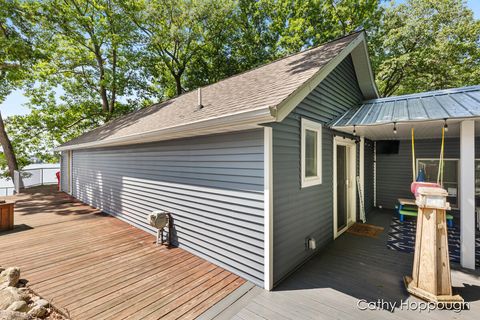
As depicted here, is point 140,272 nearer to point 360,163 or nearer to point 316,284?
point 316,284

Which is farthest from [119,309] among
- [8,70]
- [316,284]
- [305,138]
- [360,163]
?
[8,70]

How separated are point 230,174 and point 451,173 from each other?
7.66 m

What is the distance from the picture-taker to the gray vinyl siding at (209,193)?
314 centimetres

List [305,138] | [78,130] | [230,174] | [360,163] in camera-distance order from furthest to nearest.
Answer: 1. [78,130]
2. [360,163]
3. [305,138]
4. [230,174]

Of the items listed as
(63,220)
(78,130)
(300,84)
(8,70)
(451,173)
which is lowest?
(63,220)

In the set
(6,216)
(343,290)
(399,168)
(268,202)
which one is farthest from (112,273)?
(399,168)

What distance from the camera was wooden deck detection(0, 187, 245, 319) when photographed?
106 inches

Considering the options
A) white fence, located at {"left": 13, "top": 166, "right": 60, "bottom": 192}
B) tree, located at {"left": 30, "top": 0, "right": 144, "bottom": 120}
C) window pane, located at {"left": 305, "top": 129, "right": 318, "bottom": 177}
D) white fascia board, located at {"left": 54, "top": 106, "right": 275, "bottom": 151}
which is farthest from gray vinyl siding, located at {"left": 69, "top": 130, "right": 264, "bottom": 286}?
tree, located at {"left": 30, "top": 0, "right": 144, "bottom": 120}

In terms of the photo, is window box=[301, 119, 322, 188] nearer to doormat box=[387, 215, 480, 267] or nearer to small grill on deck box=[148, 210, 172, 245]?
doormat box=[387, 215, 480, 267]

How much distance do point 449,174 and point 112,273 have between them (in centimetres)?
949

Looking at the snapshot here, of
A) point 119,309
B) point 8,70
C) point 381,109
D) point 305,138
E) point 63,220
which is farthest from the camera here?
point 8,70

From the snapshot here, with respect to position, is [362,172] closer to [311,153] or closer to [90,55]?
[311,153]

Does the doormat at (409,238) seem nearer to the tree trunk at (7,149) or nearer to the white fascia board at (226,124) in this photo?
the white fascia board at (226,124)

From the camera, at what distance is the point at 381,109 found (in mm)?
4898
